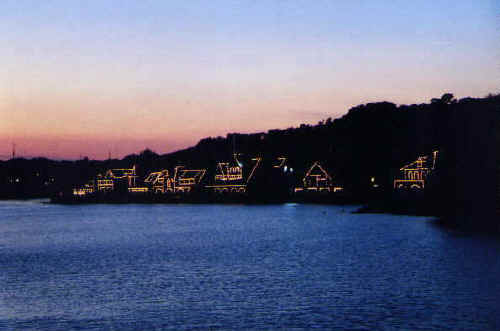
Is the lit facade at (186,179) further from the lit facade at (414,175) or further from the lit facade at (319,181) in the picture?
the lit facade at (414,175)

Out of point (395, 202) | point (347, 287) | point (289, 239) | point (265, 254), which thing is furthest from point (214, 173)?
point (347, 287)

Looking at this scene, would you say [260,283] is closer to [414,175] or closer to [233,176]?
[414,175]

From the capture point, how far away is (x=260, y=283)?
94.3 feet

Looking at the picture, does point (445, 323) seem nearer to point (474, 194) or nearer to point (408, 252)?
point (408, 252)

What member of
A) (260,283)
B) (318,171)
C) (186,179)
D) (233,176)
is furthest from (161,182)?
(260,283)

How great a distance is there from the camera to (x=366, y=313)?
2198cm

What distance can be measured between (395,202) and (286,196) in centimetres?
5288

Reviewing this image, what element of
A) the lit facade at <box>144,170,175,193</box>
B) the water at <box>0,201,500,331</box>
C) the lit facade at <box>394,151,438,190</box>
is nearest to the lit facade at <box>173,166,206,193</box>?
the lit facade at <box>144,170,175,193</box>

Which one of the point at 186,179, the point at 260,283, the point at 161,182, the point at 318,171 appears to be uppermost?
the point at 318,171

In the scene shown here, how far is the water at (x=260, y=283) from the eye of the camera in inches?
837

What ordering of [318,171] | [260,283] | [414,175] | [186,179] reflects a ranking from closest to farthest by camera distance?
[260,283] < [414,175] < [318,171] < [186,179]

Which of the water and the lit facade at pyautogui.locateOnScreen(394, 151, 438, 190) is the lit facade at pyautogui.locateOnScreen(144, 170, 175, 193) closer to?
the lit facade at pyautogui.locateOnScreen(394, 151, 438, 190)

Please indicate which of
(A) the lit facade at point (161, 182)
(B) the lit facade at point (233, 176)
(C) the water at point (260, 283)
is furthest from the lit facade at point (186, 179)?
(C) the water at point (260, 283)

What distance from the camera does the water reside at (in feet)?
69.8
